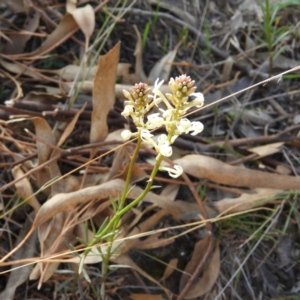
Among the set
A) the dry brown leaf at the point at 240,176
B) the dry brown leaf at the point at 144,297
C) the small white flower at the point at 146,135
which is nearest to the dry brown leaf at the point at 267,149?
the dry brown leaf at the point at 240,176

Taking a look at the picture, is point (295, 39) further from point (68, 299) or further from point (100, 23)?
point (68, 299)

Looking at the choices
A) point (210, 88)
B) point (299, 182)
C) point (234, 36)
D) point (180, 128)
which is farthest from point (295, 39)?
point (180, 128)

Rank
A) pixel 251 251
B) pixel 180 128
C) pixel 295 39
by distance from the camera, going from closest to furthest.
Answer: pixel 180 128 → pixel 251 251 → pixel 295 39

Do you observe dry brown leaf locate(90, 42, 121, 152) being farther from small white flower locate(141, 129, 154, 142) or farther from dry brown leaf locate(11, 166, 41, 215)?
small white flower locate(141, 129, 154, 142)

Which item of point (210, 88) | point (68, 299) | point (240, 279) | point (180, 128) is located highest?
point (180, 128)

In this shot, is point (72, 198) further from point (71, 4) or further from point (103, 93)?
point (71, 4)

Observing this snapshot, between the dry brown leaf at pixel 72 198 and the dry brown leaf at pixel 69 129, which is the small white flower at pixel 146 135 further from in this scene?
the dry brown leaf at pixel 69 129
